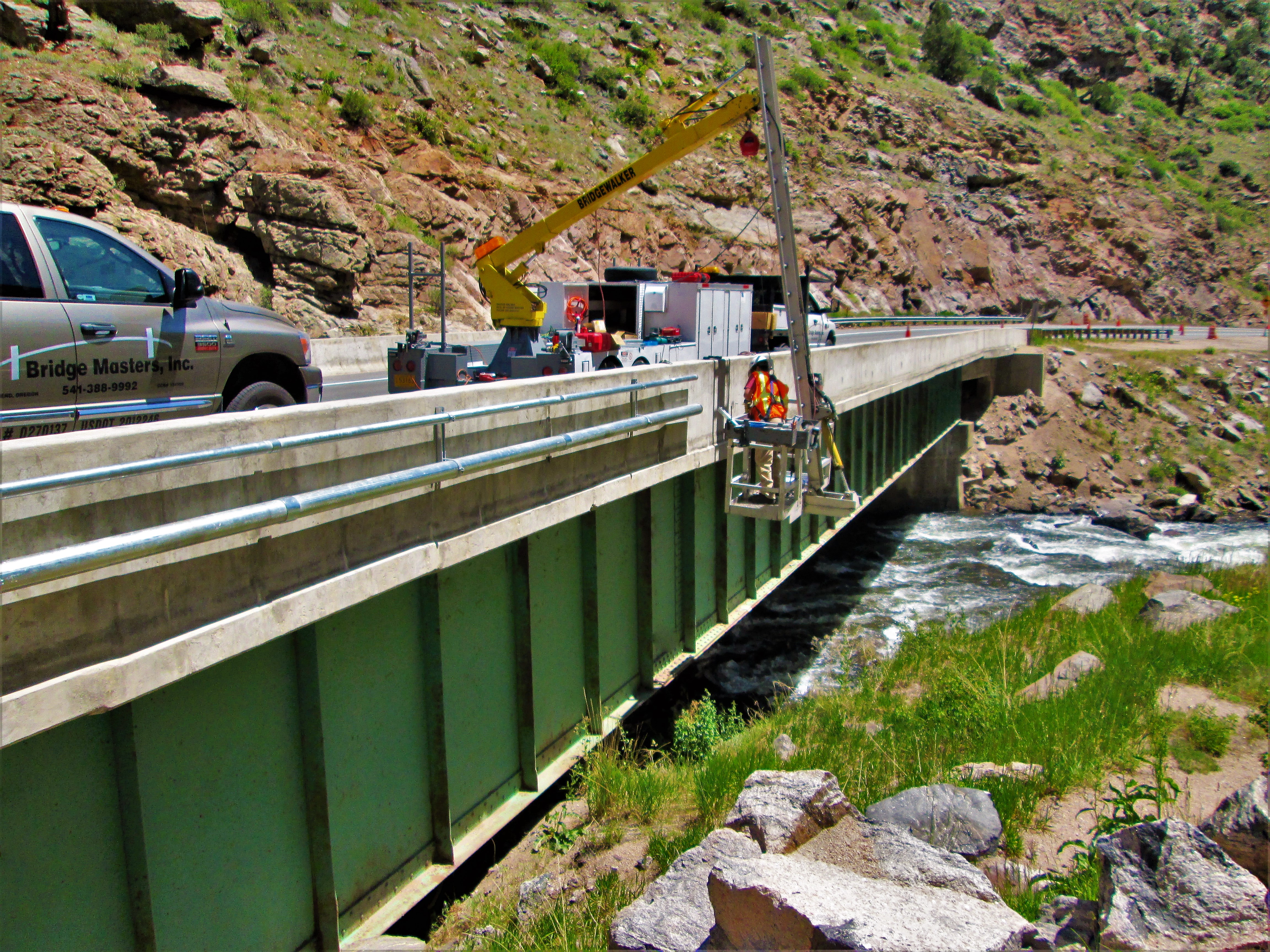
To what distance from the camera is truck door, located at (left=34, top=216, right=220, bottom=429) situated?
6.65 m

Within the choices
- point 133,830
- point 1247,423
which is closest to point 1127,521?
point 1247,423

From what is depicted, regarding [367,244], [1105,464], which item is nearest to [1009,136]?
[1105,464]

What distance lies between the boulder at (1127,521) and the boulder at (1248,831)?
22.4 meters

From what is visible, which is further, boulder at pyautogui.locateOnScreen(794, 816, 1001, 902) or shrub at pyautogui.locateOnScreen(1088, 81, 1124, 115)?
shrub at pyautogui.locateOnScreen(1088, 81, 1124, 115)

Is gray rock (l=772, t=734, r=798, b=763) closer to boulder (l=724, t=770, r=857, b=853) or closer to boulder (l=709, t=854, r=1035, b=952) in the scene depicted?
boulder (l=724, t=770, r=857, b=853)

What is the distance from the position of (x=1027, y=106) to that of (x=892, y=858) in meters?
73.1

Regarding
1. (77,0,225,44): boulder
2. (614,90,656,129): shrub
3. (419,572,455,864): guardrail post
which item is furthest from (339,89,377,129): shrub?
(419,572,455,864): guardrail post

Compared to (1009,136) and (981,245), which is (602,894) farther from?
(1009,136)

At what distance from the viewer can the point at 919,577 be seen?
70.2 feet

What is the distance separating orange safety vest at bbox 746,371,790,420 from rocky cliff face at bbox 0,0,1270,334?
645 inches

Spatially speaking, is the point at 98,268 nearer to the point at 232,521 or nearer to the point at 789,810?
the point at 232,521

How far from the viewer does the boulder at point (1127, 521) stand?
2533cm

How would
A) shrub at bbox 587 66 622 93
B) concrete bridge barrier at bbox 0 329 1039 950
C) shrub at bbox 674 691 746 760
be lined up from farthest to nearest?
shrub at bbox 587 66 622 93 < shrub at bbox 674 691 746 760 < concrete bridge barrier at bbox 0 329 1039 950

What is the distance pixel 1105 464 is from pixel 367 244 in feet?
81.8
